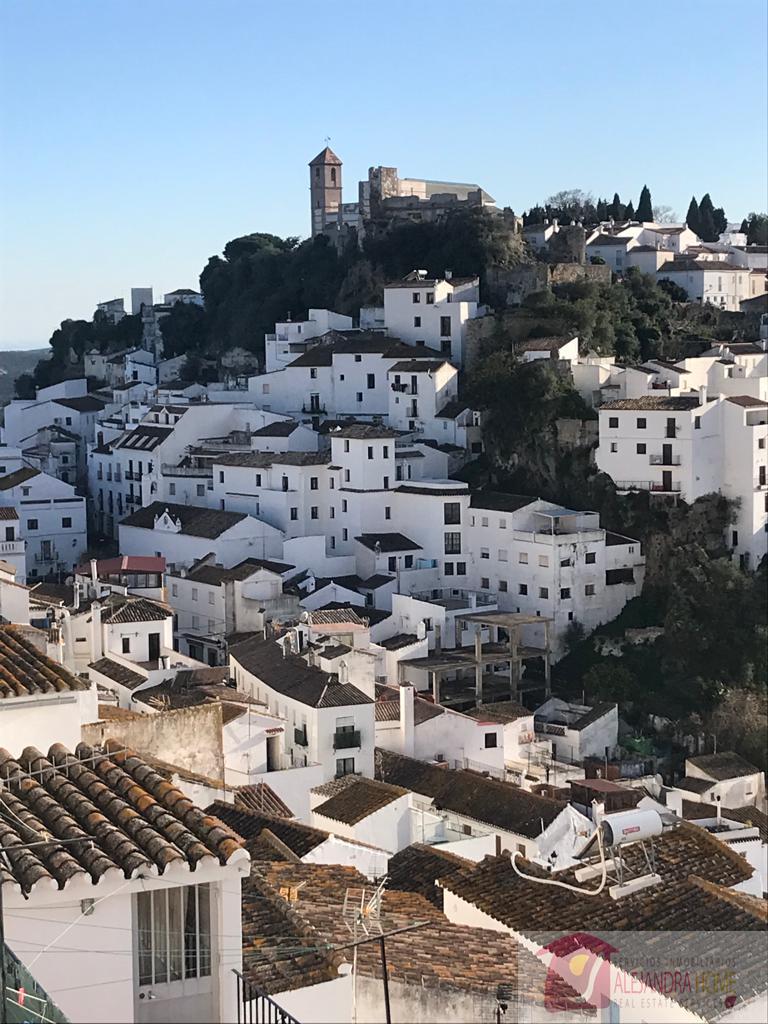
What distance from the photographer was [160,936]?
4.62 metres

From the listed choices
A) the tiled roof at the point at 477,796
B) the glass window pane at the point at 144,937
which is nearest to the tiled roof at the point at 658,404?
the tiled roof at the point at 477,796

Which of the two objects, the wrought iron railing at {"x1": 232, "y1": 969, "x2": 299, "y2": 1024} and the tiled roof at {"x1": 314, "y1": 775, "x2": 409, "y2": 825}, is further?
the tiled roof at {"x1": 314, "y1": 775, "x2": 409, "y2": 825}

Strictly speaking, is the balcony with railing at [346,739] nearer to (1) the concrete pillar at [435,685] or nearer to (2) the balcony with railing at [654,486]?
(1) the concrete pillar at [435,685]

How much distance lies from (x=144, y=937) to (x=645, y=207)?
172 ft

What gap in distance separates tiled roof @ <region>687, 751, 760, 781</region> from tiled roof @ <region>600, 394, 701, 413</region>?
7.68 metres

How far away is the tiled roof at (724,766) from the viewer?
83.3 ft

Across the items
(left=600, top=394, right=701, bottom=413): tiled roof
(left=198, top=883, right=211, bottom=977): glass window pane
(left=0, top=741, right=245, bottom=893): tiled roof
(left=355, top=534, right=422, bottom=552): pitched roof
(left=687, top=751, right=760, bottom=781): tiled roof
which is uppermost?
(left=600, top=394, right=701, bottom=413): tiled roof

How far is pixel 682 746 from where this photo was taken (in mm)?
28125

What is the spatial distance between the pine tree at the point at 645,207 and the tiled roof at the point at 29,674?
4953 centimetres

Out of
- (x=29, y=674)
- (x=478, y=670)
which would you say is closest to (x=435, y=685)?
(x=478, y=670)

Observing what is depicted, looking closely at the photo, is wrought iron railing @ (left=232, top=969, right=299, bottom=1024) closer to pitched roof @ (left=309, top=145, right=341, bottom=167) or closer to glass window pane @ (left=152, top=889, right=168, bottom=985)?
glass window pane @ (left=152, top=889, right=168, bottom=985)

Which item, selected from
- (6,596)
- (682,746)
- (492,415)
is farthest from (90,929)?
(492,415)

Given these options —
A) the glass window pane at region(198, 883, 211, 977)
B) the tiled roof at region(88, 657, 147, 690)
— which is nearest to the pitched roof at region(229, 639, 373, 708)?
the tiled roof at region(88, 657, 147, 690)

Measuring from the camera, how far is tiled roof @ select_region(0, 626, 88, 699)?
624 centimetres
